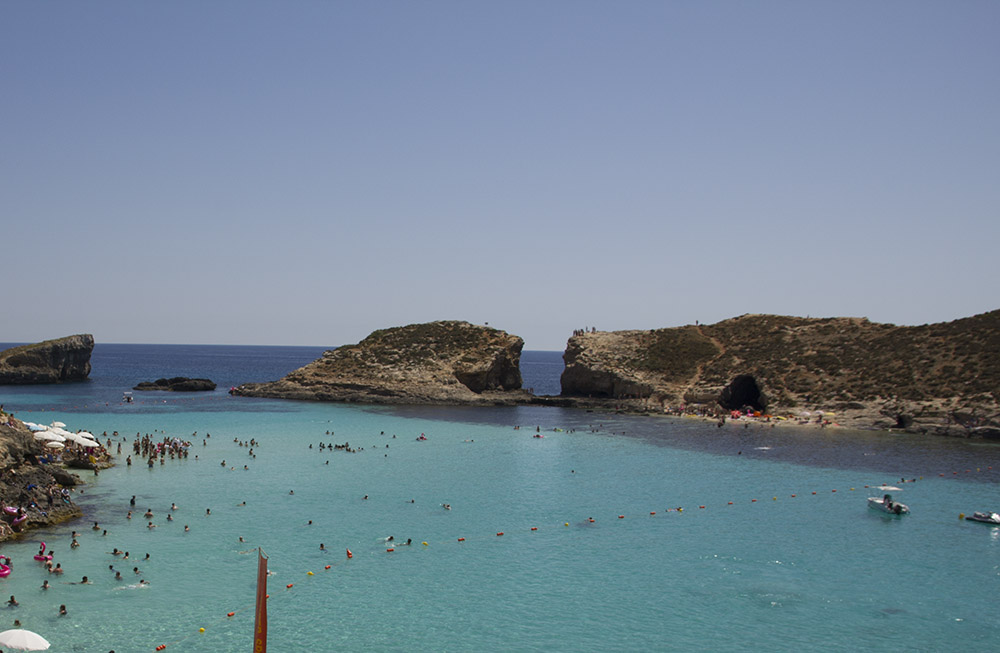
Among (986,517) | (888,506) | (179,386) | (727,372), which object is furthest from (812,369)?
(179,386)

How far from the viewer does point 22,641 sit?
18328mm

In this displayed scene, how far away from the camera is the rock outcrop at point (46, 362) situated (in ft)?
365

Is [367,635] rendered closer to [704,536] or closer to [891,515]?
[704,536]

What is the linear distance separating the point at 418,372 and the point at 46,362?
6666cm

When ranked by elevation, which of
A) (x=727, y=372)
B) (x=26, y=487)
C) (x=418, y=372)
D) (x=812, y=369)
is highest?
(x=812, y=369)

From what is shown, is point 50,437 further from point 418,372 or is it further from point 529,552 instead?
point 418,372

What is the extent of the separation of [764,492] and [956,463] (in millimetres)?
19887

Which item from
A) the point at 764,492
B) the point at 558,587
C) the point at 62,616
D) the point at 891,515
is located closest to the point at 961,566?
the point at 891,515

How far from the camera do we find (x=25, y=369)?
4419 inches

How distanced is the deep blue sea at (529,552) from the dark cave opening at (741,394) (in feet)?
89.8

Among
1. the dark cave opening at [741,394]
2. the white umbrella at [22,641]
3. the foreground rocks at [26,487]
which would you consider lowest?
the white umbrella at [22,641]

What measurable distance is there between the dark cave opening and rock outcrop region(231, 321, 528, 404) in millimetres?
26561

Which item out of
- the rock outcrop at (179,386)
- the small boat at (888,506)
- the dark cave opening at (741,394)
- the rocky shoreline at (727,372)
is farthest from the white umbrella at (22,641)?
the rock outcrop at (179,386)

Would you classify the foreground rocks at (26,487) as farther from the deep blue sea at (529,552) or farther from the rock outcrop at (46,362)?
the rock outcrop at (46,362)
